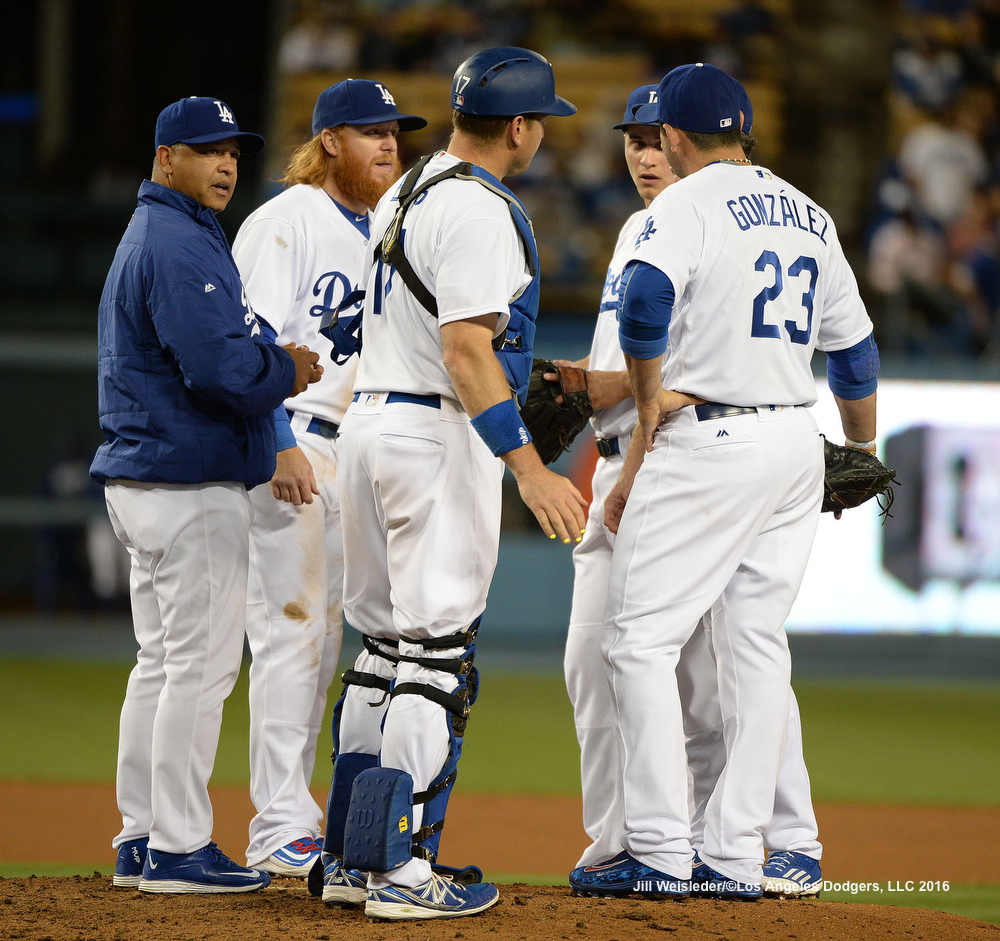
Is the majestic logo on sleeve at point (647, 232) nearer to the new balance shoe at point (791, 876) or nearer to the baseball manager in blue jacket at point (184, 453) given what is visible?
the baseball manager in blue jacket at point (184, 453)

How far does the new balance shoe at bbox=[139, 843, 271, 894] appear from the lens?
3508 millimetres

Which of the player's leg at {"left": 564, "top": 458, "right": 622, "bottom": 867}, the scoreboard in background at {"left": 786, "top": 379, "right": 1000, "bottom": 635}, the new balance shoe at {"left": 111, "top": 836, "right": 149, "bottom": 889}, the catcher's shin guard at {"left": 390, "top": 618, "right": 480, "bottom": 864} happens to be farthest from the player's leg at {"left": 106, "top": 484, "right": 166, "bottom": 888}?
the scoreboard in background at {"left": 786, "top": 379, "right": 1000, "bottom": 635}

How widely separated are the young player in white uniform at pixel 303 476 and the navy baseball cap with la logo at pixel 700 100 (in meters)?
1.05

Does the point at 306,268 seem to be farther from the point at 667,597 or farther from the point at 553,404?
the point at 667,597

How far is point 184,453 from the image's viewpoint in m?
3.50

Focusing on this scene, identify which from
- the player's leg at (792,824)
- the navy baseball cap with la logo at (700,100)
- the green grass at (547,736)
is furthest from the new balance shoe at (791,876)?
the green grass at (547,736)

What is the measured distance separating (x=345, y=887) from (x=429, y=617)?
75 cm

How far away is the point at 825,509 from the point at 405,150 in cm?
969

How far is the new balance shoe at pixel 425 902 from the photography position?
313 cm

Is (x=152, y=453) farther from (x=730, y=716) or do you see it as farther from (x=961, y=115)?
(x=961, y=115)

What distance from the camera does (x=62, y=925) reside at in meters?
3.18

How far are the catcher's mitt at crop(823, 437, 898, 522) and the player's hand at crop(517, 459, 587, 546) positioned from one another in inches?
48.4

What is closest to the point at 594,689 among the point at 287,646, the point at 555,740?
the point at 287,646

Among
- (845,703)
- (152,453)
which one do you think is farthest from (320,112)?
(845,703)
